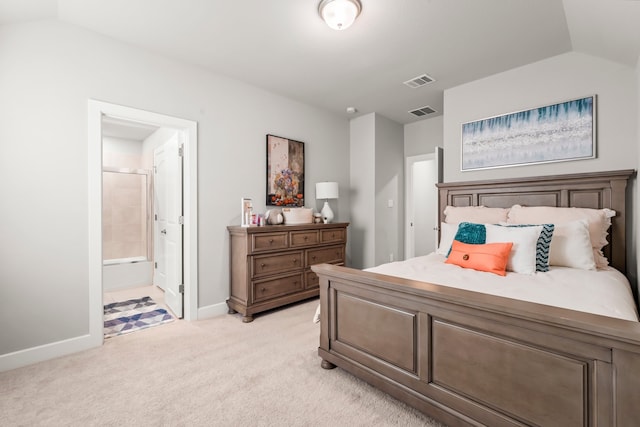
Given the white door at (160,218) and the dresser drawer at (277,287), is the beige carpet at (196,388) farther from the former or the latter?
the white door at (160,218)

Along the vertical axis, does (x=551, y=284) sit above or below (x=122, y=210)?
below

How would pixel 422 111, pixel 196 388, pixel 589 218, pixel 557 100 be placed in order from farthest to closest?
1. pixel 422 111
2. pixel 557 100
3. pixel 589 218
4. pixel 196 388

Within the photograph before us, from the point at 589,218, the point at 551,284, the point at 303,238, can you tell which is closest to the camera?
the point at 551,284

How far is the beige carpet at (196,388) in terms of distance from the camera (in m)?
1.59

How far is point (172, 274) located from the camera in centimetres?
339

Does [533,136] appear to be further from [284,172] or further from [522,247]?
[284,172]

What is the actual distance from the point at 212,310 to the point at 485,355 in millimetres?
2697

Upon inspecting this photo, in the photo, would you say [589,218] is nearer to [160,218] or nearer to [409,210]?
[409,210]

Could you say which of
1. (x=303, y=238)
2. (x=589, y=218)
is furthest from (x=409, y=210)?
(x=589, y=218)

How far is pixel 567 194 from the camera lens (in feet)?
9.02

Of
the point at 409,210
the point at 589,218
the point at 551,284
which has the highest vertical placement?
the point at 409,210

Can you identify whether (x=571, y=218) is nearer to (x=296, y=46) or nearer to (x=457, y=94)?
(x=457, y=94)

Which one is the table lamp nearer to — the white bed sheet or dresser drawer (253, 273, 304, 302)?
dresser drawer (253, 273, 304, 302)

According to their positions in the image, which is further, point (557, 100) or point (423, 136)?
point (423, 136)
